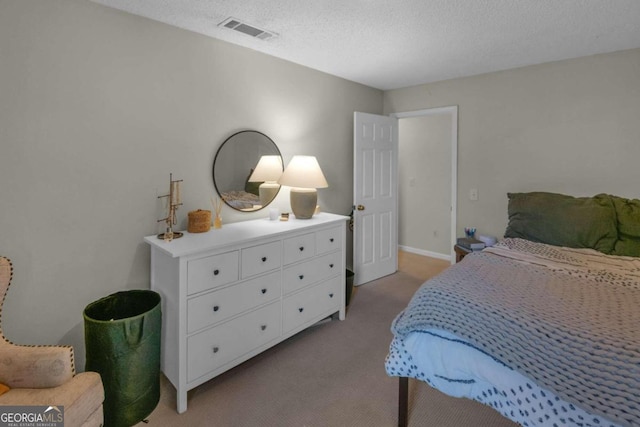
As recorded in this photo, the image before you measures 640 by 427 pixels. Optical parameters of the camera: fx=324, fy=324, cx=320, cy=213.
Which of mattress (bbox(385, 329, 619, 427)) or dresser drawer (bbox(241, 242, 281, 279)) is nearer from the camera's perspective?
mattress (bbox(385, 329, 619, 427))

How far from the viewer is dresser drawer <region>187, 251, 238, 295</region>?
1.83m

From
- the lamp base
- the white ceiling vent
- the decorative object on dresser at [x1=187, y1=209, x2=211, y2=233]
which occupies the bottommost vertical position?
the decorative object on dresser at [x1=187, y1=209, x2=211, y2=233]

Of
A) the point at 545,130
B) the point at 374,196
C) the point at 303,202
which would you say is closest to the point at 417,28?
the point at 303,202

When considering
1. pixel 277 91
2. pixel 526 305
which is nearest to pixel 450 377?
pixel 526 305

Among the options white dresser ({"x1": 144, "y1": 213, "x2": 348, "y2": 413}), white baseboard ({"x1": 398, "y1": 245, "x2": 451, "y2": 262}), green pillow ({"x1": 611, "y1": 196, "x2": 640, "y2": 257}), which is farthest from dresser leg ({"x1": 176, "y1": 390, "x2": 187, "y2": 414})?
white baseboard ({"x1": 398, "y1": 245, "x2": 451, "y2": 262})

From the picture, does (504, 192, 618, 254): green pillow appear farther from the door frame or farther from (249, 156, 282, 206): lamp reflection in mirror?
(249, 156, 282, 206): lamp reflection in mirror

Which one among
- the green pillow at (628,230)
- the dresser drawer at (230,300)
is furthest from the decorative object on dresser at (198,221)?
the green pillow at (628,230)

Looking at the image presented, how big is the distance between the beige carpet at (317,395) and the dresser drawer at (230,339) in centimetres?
18

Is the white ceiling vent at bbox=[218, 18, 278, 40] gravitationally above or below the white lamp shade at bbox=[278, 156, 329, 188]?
above

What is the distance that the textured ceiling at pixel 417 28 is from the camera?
192 cm

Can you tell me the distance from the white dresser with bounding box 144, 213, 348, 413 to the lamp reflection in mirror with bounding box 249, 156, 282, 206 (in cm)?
28

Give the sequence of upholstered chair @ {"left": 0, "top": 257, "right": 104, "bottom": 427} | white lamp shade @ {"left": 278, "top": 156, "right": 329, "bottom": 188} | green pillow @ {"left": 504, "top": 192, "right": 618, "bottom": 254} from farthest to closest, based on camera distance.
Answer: white lamp shade @ {"left": 278, "top": 156, "right": 329, "bottom": 188}, green pillow @ {"left": 504, "top": 192, "right": 618, "bottom": 254}, upholstered chair @ {"left": 0, "top": 257, "right": 104, "bottom": 427}

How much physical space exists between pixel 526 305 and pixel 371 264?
2.44 meters

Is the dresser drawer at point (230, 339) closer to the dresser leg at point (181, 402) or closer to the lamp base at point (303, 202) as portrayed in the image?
the dresser leg at point (181, 402)
